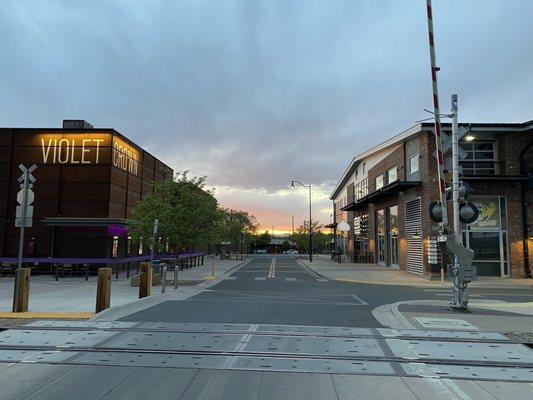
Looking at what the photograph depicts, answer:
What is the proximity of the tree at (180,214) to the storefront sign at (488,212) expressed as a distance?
1484cm

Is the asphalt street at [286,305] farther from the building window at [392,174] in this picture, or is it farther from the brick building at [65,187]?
the building window at [392,174]

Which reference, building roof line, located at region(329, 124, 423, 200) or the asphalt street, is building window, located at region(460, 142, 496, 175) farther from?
the asphalt street

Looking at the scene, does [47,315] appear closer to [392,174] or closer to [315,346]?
[315,346]

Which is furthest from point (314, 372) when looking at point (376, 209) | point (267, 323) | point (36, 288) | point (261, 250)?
point (261, 250)

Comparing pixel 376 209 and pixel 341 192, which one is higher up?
pixel 341 192

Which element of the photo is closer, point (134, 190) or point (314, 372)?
point (314, 372)

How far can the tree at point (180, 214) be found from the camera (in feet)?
71.0

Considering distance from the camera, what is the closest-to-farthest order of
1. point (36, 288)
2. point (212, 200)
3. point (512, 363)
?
point (512, 363) → point (36, 288) → point (212, 200)

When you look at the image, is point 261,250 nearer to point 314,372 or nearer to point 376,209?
point 376,209

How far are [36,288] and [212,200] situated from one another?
870 cm

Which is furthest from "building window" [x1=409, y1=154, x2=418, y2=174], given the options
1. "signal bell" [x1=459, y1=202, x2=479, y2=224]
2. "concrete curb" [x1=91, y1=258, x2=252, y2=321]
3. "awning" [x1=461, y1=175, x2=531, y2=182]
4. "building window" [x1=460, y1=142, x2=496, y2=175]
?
A: "signal bell" [x1=459, y1=202, x2=479, y2=224]

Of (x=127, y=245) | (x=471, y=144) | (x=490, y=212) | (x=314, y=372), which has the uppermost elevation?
(x=471, y=144)

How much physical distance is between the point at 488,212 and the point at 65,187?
24486 millimetres

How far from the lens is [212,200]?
23.3 meters
